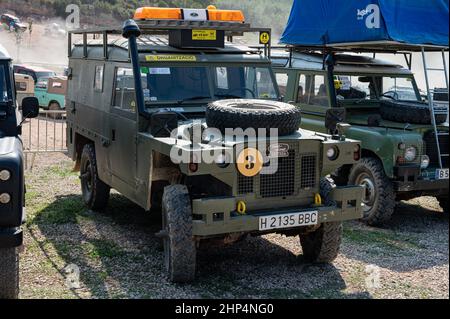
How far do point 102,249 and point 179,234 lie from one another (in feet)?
5.33

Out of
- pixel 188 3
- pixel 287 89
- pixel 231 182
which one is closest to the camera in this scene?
pixel 231 182

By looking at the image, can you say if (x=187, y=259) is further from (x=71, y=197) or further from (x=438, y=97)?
(x=438, y=97)

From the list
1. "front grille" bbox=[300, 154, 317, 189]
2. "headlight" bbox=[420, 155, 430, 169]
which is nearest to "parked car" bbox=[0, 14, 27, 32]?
"headlight" bbox=[420, 155, 430, 169]

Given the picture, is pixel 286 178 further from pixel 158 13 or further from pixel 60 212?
pixel 60 212

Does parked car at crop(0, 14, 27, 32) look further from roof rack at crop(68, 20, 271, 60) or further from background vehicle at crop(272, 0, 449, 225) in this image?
roof rack at crop(68, 20, 271, 60)

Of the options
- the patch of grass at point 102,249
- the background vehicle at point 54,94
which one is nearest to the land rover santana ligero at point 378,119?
the patch of grass at point 102,249

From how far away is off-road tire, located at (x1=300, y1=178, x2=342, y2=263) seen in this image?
5.67 m

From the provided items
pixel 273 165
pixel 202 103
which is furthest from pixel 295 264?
pixel 202 103

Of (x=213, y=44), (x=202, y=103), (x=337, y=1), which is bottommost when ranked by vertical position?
(x=202, y=103)

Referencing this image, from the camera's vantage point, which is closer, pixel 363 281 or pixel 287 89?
pixel 363 281

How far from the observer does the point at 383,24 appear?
7.65 meters

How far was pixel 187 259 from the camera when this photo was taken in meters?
5.18
